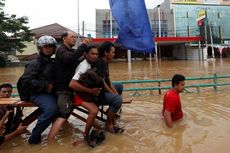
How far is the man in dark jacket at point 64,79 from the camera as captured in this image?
4.64 m

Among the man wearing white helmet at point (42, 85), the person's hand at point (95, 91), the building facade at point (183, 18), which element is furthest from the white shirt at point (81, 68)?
the building facade at point (183, 18)

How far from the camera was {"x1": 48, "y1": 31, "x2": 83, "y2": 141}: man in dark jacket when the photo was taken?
4637mm

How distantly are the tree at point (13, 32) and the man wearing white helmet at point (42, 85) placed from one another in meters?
29.7

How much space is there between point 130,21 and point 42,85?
2.67 m

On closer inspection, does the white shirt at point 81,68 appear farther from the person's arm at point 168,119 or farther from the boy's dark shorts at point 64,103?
the person's arm at point 168,119

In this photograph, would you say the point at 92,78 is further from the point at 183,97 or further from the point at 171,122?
the point at 183,97

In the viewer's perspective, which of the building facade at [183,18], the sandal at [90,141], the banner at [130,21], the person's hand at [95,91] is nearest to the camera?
the sandal at [90,141]

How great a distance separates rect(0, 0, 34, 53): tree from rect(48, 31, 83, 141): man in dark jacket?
1177 inches

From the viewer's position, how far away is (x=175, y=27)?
177ft

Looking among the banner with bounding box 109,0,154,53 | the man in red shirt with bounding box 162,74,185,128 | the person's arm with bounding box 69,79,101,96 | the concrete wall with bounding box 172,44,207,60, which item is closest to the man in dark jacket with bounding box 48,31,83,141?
the person's arm with bounding box 69,79,101,96

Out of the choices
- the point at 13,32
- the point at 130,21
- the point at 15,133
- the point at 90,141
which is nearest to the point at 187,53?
the point at 13,32

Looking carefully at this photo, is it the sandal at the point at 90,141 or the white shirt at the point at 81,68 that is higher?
the white shirt at the point at 81,68

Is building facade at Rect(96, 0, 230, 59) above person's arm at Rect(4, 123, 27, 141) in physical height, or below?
above

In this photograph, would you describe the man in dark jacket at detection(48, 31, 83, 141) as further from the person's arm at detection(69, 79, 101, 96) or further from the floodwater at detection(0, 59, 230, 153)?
the floodwater at detection(0, 59, 230, 153)
